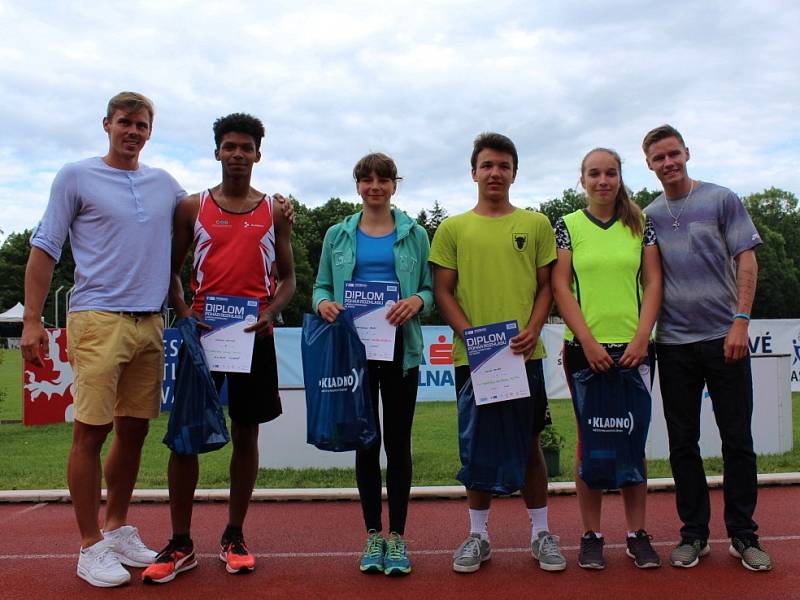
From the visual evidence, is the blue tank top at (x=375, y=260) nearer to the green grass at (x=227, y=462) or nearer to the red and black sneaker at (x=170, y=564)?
the red and black sneaker at (x=170, y=564)

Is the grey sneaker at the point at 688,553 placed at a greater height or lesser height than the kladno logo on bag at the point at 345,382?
lesser

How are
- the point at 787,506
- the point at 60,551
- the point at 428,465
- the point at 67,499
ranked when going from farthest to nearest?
1. the point at 428,465
2. the point at 67,499
3. the point at 787,506
4. the point at 60,551

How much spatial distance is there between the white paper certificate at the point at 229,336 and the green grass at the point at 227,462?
2.88m

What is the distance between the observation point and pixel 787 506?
5598 mm

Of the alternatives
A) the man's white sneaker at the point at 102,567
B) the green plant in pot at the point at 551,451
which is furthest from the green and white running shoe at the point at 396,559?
the green plant in pot at the point at 551,451

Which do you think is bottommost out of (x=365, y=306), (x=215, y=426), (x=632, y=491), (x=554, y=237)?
(x=632, y=491)

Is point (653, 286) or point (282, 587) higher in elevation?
point (653, 286)

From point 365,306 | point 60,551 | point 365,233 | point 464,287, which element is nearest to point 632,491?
point 464,287

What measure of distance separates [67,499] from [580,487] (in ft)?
13.9

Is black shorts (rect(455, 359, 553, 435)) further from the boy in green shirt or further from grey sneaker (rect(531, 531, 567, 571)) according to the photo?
grey sneaker (rect(531, 531, 567, 571))

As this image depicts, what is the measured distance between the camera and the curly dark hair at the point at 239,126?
4082mm

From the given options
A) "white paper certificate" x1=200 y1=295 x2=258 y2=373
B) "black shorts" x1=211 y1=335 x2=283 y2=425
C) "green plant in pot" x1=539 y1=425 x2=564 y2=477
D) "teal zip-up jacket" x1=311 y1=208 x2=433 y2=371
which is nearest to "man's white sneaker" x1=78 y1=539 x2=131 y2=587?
"black shorts" x1=211 y1=335 x2=283 y2=425

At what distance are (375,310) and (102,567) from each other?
1.97 m

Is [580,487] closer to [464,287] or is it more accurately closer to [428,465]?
[464,287]
